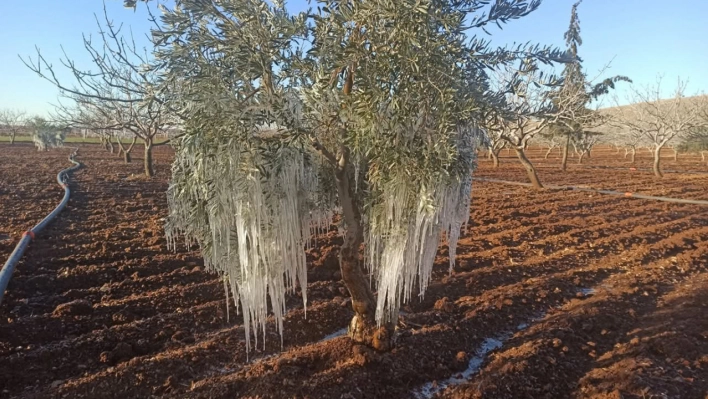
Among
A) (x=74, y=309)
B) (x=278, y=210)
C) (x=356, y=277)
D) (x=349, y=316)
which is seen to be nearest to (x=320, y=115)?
(x=278, y=210)

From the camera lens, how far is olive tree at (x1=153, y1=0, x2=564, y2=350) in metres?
3.03

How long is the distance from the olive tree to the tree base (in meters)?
0.83

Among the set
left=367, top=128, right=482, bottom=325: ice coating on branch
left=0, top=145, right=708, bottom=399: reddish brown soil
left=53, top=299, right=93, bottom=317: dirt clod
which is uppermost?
left=367, top=128, right=482, bottom=325: ice coating on branch

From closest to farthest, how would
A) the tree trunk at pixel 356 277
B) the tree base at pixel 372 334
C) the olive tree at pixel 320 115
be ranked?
the olive tree at pixel 320 115 < the tree trunk at pixel 356 277 < the tree base at pixel 372 334

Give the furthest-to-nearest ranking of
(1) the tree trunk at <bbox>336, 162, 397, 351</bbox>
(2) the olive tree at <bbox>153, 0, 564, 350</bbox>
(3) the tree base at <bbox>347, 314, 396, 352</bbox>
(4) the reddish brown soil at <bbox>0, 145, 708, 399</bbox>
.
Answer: (3) the tree base at <bbox>347, 314, 396, 352</bbox>
(1) the tree trunk at <bbox>336, 162, 397, 351</bbox>
(4) the reddish brown soil at <bbox>0, 145, 708, 399</bbox>
(2) the olive tree at <bbox>153, 0, 564, 350</bbox>

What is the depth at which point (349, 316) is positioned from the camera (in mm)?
5445

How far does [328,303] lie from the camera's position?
566 cm

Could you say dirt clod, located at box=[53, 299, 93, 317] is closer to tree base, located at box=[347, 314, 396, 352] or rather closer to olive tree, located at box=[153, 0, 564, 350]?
olive tree, located at box=[153, 0, 564, 350]

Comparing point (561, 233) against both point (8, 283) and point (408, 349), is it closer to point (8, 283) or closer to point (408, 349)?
point (408, 349)

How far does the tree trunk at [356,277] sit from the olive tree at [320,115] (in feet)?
1.20

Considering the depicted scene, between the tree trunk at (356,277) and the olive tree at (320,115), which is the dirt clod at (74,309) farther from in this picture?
the tree trunk at (356,277)

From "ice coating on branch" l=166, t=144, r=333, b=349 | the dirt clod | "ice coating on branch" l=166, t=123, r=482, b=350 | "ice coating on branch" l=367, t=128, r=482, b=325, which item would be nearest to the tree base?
"ice coating on branch" l=166, t=123, r=482, b=350

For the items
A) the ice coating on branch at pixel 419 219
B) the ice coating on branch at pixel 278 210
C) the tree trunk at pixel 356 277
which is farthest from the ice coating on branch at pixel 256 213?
the ice coating on branch at pixel 419 219

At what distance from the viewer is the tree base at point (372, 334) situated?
4.37 m
